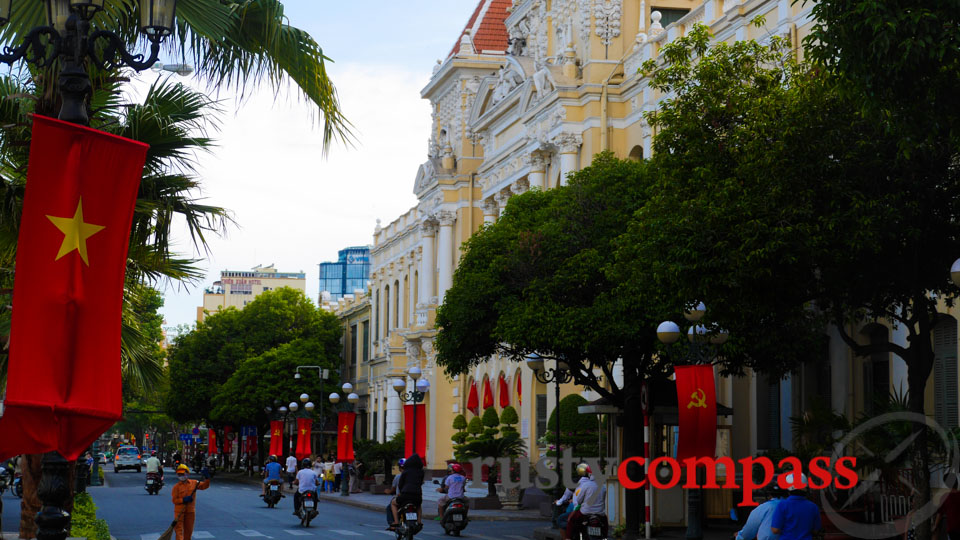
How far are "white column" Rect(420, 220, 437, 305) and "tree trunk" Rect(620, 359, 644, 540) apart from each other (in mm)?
30312

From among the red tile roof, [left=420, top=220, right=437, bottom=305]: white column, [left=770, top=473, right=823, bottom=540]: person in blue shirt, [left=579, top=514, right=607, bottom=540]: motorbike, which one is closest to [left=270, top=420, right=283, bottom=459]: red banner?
[left=420, top=220, right=437, bottom=305]: white column

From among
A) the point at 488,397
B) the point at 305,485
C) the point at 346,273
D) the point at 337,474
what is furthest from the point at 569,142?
the point at 346,273

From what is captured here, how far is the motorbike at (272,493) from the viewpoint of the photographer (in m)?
37.2

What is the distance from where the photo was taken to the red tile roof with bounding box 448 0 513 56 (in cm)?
5822

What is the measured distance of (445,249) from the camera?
2148 inches

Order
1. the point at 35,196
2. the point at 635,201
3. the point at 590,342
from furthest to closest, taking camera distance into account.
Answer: the point at 635,201
the point at 590,342
the point at 35,196

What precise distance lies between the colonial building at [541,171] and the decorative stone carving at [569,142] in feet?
0.14

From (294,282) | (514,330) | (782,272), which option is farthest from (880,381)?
(294,282)

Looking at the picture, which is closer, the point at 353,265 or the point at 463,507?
the point at 463,507

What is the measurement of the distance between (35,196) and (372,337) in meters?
63.0

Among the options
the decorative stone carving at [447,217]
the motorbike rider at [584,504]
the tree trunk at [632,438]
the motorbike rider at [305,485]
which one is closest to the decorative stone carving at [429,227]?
the decorative stone carving at [447,217]

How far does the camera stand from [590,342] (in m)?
25.2

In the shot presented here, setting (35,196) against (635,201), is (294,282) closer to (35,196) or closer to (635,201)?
(635,201)

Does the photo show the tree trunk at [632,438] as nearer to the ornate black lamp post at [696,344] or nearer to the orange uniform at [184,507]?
the ornate black lamp post at [696,344]
